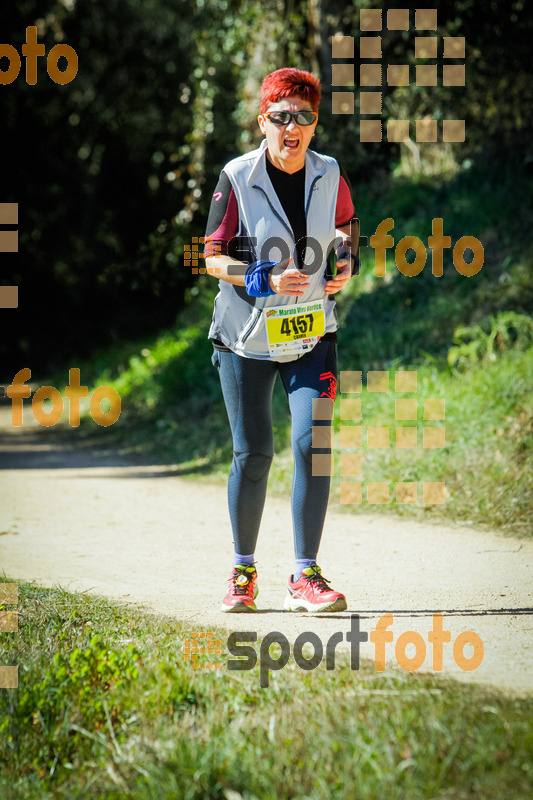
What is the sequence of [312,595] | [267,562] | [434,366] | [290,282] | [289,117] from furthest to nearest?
[434,366]
[267,562]
[312,595]
[289,117]
[290,282]

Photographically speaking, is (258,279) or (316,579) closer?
(258,279)

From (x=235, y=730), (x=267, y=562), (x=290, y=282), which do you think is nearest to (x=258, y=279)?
(x=290, y=282)

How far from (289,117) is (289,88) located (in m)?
0.12

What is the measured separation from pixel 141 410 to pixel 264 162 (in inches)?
330

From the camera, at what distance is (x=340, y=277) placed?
12.7 ft

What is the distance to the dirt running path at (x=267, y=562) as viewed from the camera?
3.79 meters

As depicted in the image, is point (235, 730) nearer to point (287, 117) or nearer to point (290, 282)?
point (290, 282)

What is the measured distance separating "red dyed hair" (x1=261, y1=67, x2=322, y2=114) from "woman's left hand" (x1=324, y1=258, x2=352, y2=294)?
0.66 meters

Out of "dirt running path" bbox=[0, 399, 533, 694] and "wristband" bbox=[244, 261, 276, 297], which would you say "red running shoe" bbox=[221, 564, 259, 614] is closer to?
"dirt running path" bbox=[0, 399, 533, 694]

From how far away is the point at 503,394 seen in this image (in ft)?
22.8

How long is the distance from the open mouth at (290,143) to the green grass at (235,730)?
2.05 m

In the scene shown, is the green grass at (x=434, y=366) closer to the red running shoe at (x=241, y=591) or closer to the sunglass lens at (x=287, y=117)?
the red running shoe at (x=241, y=591)

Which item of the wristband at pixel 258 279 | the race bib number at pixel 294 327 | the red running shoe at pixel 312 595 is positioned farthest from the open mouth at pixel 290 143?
the red running shoe at pixel 312 595

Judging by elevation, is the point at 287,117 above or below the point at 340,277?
above
